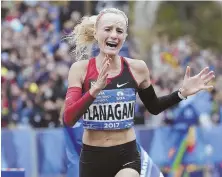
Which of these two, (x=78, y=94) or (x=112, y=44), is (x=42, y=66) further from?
(x=78, y=94)

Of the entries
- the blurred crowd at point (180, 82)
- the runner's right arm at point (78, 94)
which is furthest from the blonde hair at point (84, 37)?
the blurred crowd at point (180, 82)

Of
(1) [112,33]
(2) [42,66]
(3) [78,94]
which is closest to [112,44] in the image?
(1) [112,33]

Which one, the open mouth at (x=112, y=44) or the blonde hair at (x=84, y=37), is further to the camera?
the blonde hair at (x=84, y=37)

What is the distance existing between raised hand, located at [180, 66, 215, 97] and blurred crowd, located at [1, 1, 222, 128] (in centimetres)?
A: 746

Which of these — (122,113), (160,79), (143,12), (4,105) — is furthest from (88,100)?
(143,12)

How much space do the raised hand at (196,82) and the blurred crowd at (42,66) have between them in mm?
7455

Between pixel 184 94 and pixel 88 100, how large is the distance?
45.7 inches

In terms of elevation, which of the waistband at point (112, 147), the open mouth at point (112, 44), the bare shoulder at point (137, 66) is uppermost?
the open mouth at point (112, 44)

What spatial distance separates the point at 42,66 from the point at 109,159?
978 centimetres

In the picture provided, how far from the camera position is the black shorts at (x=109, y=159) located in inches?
273

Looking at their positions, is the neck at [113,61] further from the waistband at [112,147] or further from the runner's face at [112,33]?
the waistband at [112,147]

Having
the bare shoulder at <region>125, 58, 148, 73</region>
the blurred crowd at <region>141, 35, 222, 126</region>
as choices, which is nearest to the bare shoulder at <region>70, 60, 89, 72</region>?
the bare shoulder at <region>125, 58, 148, 73</region>

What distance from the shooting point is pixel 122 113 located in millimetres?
6855

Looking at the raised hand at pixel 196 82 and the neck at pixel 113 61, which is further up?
the neck at pixel 113 61
